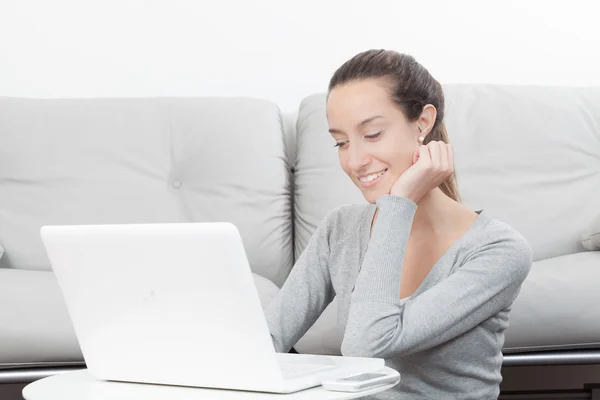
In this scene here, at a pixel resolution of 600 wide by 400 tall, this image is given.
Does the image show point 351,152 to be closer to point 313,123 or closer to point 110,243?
point 110,243

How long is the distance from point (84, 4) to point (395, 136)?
5.46 ft

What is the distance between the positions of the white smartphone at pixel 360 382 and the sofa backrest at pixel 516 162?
53.4 inches

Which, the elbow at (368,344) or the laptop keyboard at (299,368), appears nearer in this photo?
the laptop keyboard at (299,368)

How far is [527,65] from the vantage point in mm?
2672

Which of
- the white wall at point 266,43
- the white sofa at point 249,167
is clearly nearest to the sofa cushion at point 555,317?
the white sofa at point 249,167

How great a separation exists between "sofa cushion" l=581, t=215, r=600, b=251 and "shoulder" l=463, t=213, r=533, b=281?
39.0 inches

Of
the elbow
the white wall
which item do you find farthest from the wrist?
the white wall

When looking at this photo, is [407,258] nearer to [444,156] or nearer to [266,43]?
[444,156]

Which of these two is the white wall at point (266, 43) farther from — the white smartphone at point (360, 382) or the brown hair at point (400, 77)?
the white smartphone at point (360, 382)

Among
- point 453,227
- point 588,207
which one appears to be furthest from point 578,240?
point 453,227

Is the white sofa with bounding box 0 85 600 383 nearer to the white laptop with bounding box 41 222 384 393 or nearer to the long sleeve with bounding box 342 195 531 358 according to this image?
the long sleeve with bounding box 342 195 531 358

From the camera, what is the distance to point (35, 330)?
1707mm

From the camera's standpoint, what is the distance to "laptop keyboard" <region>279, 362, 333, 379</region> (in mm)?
856

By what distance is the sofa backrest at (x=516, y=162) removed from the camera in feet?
7.27
